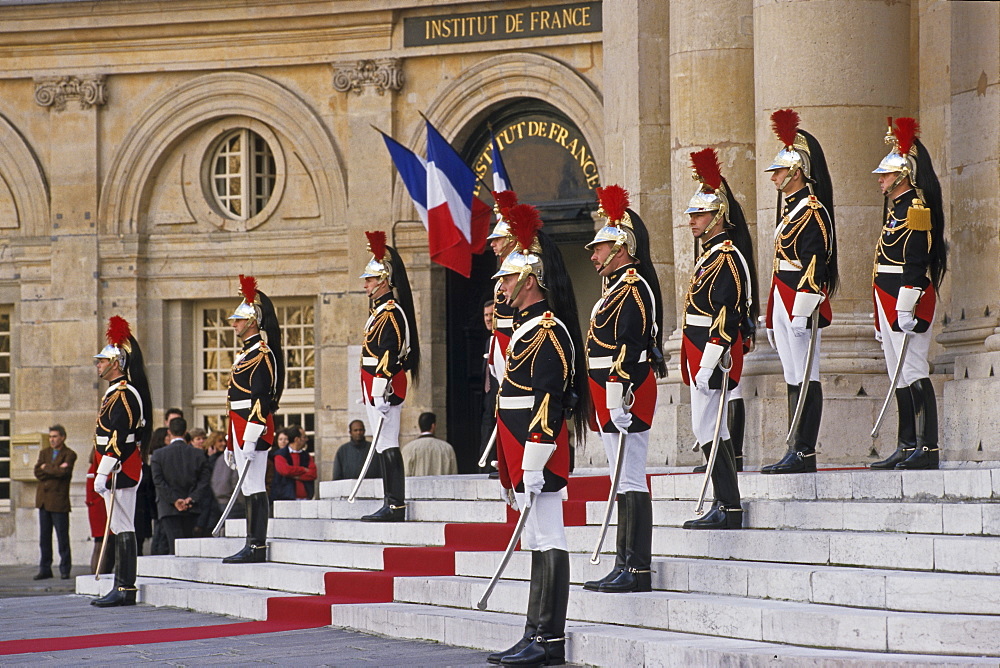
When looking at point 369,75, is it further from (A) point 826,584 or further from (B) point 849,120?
(A) point 826,584

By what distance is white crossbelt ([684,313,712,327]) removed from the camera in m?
9.66

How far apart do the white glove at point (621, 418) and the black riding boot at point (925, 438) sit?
1.98m

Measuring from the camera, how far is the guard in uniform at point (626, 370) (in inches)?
347

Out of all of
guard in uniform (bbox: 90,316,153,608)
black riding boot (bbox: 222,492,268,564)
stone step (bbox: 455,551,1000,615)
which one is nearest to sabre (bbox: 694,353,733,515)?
stone step (bbox: 455,551,1000,615)

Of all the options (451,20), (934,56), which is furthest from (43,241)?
(934,56)

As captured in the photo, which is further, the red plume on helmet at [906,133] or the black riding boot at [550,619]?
the red plume on helmet at [906,133]

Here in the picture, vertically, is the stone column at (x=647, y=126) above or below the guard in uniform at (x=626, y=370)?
above

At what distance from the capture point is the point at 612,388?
8.83 metres

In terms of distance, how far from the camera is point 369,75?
19297 mm

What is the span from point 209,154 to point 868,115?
1047 centimetres

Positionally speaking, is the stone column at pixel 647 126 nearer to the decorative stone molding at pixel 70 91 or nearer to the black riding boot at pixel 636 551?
the black riding boot at pixel 636 551

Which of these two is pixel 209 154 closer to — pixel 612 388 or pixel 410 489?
pixel 410 489

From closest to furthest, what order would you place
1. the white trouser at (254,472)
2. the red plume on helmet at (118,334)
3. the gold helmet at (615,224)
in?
the gold helmet at (615,224)
the white trouser at (254,472)
the red plume on helmet at (118,334)

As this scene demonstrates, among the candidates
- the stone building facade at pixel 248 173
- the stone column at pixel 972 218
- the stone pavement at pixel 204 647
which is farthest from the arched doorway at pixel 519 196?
the stone column at pixel 972 218
